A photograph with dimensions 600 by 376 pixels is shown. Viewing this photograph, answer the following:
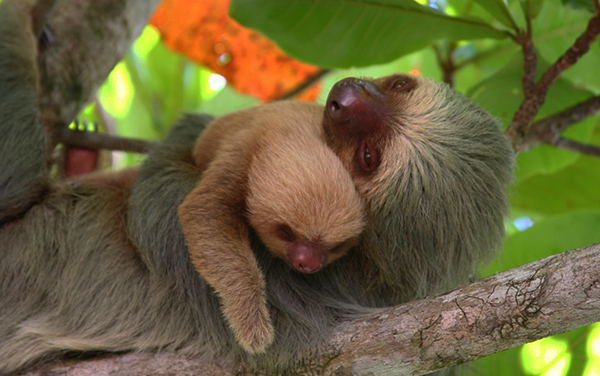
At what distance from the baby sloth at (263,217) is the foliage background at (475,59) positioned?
4.67 ft

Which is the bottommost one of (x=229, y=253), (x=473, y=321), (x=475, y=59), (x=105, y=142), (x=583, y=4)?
(x=105, y=142)

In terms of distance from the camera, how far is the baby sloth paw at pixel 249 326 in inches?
116

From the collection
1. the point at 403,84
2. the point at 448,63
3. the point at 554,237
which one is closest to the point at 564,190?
the point at 554,237

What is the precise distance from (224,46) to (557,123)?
391 centimetres

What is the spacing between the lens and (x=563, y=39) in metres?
5.08

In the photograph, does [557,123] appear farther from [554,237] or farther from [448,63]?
[448,63]

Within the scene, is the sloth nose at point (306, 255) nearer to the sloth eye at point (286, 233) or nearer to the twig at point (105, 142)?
the sloth eye at point (286, 233)

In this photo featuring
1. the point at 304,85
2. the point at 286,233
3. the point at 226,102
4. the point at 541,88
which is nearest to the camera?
the point at 286,233

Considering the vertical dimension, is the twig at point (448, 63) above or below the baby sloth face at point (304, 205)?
above

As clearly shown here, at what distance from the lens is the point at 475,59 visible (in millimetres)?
5820

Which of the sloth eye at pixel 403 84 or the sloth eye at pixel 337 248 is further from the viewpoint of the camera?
the sloth eye at pixel 403 84

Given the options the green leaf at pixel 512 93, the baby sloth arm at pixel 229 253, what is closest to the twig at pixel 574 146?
the green leaf at pixel 512 93

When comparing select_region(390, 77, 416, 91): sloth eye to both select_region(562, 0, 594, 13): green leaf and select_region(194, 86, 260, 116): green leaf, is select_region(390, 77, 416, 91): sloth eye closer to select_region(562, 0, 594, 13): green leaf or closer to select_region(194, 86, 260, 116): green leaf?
select_region(562, 0, 594, 13): green leaf

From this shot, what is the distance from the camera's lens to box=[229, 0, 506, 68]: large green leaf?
438cm
